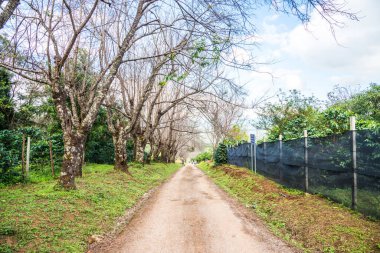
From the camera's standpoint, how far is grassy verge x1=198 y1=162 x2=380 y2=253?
206 inches

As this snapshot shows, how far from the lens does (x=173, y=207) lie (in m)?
9.16

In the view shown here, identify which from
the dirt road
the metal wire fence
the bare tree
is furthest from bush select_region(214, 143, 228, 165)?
the bare tree

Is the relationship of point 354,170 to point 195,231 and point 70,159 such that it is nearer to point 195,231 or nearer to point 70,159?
point 195,231

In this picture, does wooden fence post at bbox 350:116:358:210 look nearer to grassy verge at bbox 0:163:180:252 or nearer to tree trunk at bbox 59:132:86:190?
grassy verge at bbox 0:163:180:252

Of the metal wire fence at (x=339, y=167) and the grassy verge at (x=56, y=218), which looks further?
the metal wire fence at (x=339, y=167)

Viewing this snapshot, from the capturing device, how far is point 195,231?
6379mm

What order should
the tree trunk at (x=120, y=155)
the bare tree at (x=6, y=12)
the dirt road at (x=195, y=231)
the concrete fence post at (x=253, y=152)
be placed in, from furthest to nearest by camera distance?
the concrete fence post at (x=253, y=152) → the tree trunk at (x=120, y=155) → the dirt road at (x=195, y=231) → the bare tree at (x=6, y=12)

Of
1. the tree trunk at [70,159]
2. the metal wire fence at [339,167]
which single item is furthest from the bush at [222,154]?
the tree trunk at [70,159]

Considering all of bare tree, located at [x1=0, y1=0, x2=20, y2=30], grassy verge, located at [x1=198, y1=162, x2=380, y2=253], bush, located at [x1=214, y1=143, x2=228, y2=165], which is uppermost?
bare tree, located at [x1=0, y1=0, x2=20, y2=30]

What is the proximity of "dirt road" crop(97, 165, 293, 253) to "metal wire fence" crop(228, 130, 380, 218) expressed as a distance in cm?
→ 221

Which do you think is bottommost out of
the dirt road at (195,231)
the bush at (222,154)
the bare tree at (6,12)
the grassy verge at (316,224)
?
the dirt road at (195,231)

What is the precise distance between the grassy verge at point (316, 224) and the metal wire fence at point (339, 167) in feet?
1.04

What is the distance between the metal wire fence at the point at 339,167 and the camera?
626cm

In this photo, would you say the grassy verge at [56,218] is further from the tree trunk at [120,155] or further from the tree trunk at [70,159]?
the tree trunk at [120,155]
